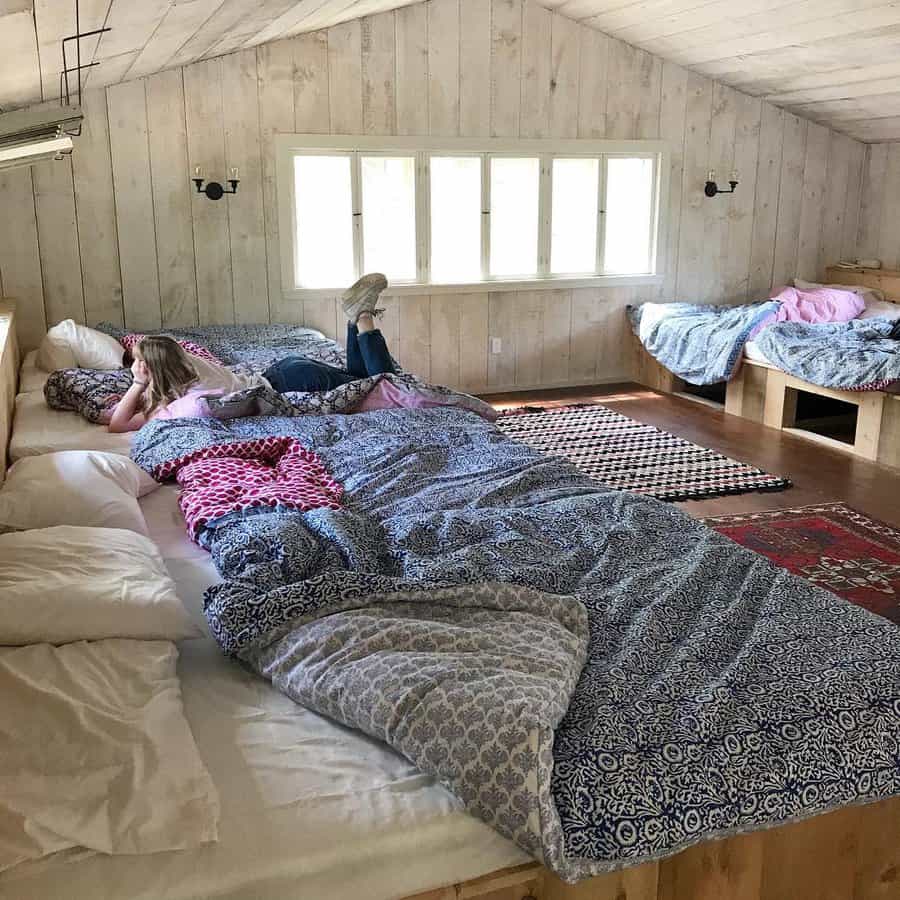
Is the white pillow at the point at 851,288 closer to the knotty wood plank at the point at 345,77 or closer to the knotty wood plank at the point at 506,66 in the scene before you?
the knotty wood plank at the point at 506,66

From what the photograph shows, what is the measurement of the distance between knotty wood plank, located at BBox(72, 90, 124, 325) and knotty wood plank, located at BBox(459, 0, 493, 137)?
2072mm

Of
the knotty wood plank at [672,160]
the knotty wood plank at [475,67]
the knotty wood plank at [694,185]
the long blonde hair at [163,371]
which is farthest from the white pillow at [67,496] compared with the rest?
the knotty wood plank at [694,185]

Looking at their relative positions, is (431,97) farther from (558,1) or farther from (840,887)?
(840,887)

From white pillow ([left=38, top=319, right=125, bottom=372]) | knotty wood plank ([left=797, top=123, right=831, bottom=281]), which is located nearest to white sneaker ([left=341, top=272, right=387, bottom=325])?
white pillow ([left=38, top=319, right=125, bottom=372])

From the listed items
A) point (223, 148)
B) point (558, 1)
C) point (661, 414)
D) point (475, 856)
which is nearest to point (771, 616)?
point (475, 856)

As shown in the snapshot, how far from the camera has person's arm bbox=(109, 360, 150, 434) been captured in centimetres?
350

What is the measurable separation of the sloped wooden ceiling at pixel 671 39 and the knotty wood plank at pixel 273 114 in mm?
162

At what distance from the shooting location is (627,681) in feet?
5.21

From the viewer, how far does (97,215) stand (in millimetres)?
5156

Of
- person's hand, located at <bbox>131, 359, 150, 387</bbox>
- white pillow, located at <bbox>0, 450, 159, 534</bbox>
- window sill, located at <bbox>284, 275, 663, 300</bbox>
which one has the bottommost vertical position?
white pillow, located at <bbox>0, 450, 159, 534</bbox>

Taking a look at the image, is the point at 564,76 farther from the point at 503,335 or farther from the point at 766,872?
the point at 766,872

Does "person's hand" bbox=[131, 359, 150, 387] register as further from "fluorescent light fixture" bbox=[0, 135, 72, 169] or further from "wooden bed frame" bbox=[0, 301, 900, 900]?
"wooden bed frame" bbox=[0, 301, 900, 900]

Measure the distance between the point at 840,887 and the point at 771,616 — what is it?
1.59ft

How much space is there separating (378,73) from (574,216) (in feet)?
5.09
